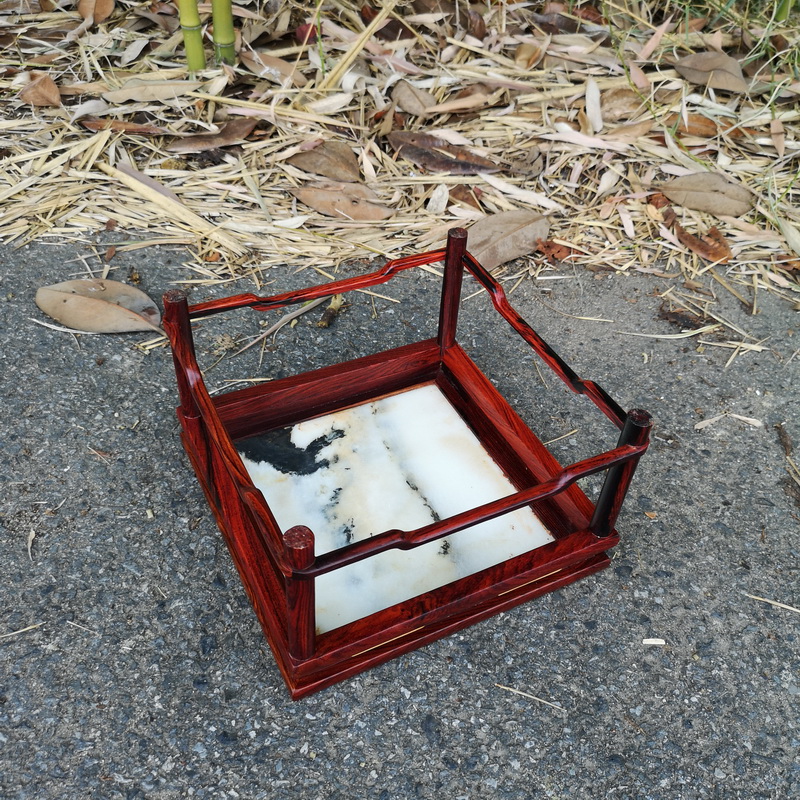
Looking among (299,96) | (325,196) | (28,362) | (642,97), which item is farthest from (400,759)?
(642,97)

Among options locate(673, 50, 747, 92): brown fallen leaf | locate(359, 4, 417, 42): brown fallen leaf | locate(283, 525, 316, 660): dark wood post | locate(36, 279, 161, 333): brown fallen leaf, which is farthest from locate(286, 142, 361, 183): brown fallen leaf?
locate(283, 525, 316, 660): dark wood post

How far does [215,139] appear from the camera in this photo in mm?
2678

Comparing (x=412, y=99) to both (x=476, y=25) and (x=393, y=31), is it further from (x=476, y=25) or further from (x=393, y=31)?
(x=476, y=25)

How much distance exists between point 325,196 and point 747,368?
4.40 ft

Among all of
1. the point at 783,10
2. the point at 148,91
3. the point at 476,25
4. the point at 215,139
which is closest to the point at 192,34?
the point at 148,91

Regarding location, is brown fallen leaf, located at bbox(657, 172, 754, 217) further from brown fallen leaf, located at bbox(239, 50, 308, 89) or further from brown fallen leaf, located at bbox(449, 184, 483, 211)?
brown fallen leaf, located at bbox(239, 50, 308, 89)

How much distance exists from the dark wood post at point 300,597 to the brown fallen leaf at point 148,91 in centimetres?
214

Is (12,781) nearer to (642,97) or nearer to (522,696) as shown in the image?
(522,696)

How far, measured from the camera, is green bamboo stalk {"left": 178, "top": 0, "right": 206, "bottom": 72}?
2.63m

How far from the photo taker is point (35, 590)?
152 cm

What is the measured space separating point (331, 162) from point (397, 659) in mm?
1713

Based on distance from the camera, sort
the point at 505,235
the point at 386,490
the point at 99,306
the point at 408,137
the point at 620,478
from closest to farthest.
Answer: the point at 620,478
the point at 386,490
the point at 99,306
the point at 505,235
the point at 408,137

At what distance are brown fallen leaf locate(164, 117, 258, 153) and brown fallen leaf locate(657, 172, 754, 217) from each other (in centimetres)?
140

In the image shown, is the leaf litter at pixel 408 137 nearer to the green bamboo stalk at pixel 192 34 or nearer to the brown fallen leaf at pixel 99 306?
the green bamboo stalk at pixel 192 34
